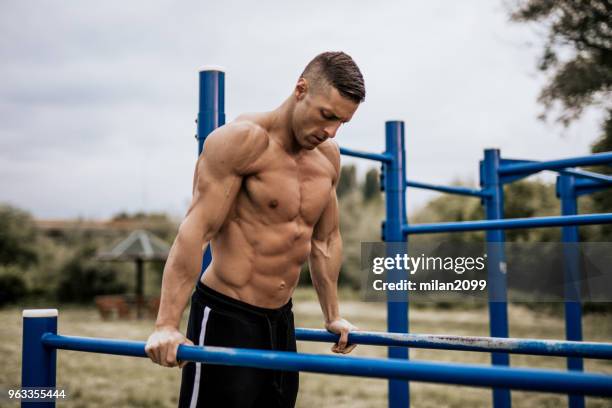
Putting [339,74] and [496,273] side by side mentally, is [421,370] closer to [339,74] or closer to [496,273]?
[339,74]

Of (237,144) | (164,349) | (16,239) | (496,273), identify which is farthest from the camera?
(16,239)

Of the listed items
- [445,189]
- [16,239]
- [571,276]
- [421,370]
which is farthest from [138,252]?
[421,370]

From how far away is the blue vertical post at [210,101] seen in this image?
2.08 meters

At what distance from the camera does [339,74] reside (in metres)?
1.66

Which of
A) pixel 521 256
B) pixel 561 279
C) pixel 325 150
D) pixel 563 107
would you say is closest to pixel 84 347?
pixel 325 150

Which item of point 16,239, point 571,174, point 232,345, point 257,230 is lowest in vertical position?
point 232,345

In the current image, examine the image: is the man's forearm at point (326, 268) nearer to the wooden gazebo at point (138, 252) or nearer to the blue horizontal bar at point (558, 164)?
the blue horizontal bar at point (558, 164)

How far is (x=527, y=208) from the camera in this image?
483 inches

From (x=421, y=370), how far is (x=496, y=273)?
2382mm

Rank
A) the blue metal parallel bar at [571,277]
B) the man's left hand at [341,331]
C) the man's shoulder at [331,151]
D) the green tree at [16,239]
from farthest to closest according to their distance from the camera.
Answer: the green tree at [16,239] < the blue metal parallel bar at [571,277] < the man's shoulder at [331,151] < the man's left hand at [341,331]

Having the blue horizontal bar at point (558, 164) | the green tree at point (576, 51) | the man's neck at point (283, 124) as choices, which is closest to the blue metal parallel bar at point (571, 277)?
the blue horizontal bar at point (558, 164)

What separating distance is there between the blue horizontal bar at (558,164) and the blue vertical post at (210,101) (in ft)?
5.33

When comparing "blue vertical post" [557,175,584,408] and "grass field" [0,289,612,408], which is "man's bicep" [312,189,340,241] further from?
"grass field" [0,289,612,408]

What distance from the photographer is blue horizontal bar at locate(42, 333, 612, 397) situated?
37.9 inches
